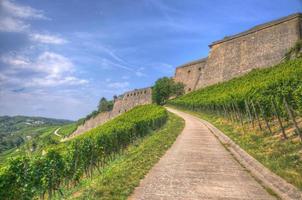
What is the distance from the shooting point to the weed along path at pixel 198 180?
286 inches

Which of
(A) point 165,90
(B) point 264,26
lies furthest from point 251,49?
(A) point 165,90

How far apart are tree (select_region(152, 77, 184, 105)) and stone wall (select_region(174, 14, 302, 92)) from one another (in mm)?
3079

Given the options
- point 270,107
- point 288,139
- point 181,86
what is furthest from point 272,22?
point 288,139

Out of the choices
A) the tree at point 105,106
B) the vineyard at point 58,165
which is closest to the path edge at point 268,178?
the vineyard at point 58,165

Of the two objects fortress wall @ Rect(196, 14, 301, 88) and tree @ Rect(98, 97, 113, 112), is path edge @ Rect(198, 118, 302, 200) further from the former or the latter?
tree @ Rect(98, 97, 113, 112)

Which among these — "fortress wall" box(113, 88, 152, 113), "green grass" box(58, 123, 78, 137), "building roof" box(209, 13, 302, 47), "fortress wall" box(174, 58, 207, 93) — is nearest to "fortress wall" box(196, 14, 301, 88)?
"building roof" box(209, 13, 302, 47)

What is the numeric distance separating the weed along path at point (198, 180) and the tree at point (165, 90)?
61.7 metres

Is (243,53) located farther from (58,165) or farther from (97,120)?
(97,120)

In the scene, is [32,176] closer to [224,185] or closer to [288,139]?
[224,185]

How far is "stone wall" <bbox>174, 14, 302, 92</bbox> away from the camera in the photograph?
51.1m

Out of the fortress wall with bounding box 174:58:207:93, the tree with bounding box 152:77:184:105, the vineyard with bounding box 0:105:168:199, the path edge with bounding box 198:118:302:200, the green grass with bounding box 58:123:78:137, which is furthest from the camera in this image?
the green grass with bounding box 58:123:78:137

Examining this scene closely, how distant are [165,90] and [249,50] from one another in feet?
74.9

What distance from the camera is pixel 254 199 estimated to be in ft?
23.0

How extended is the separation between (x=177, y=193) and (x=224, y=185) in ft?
4.88
